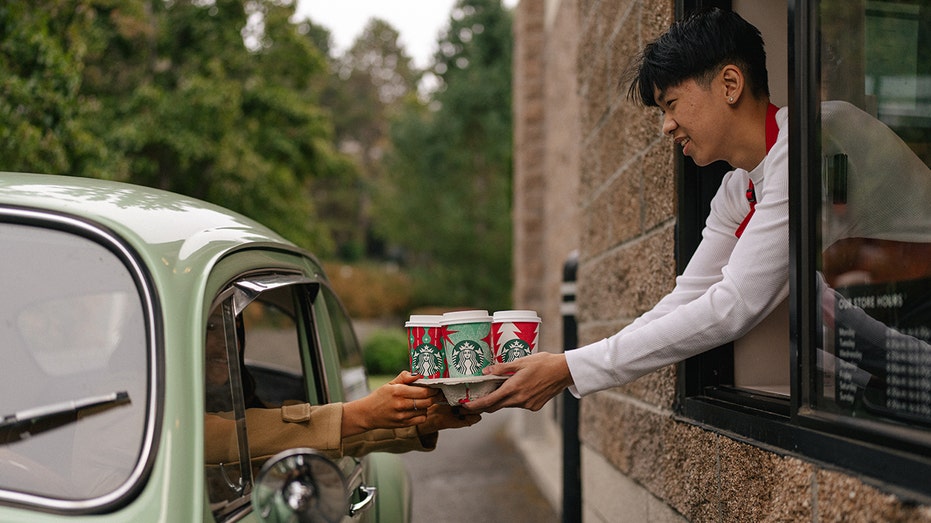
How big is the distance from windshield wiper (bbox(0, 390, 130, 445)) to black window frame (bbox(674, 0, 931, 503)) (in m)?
1.56

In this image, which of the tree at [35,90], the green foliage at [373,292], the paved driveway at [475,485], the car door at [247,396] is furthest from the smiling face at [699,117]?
the green foliage at [373,292]

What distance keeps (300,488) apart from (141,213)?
0.90m

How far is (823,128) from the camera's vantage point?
2.49 metres

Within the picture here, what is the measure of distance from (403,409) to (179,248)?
0.87 m

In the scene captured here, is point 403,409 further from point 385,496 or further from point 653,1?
point 653,1

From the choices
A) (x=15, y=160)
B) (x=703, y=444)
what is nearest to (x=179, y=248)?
(x=703, y=444)

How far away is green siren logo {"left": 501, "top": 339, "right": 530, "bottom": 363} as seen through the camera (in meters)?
2.94

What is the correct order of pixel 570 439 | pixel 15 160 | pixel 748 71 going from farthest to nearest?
pixel 15 160
pixel 570 439
pixel 748 71

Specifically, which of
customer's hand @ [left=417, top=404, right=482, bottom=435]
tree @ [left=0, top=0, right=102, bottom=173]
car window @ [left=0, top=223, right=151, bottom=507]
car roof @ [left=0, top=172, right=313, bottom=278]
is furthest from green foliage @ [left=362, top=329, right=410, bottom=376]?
car window @ [left=0, top=223, right=151, bottom=507]

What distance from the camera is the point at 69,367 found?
2150 mm

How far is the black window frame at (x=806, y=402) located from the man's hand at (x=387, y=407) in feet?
3.15

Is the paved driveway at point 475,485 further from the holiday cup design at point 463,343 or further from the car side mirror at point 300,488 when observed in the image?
the car side mirror at point 300,488

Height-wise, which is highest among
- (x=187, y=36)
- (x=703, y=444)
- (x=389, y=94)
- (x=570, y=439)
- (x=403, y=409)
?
(x=389, y=94)

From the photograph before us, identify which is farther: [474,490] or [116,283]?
[474,490]
